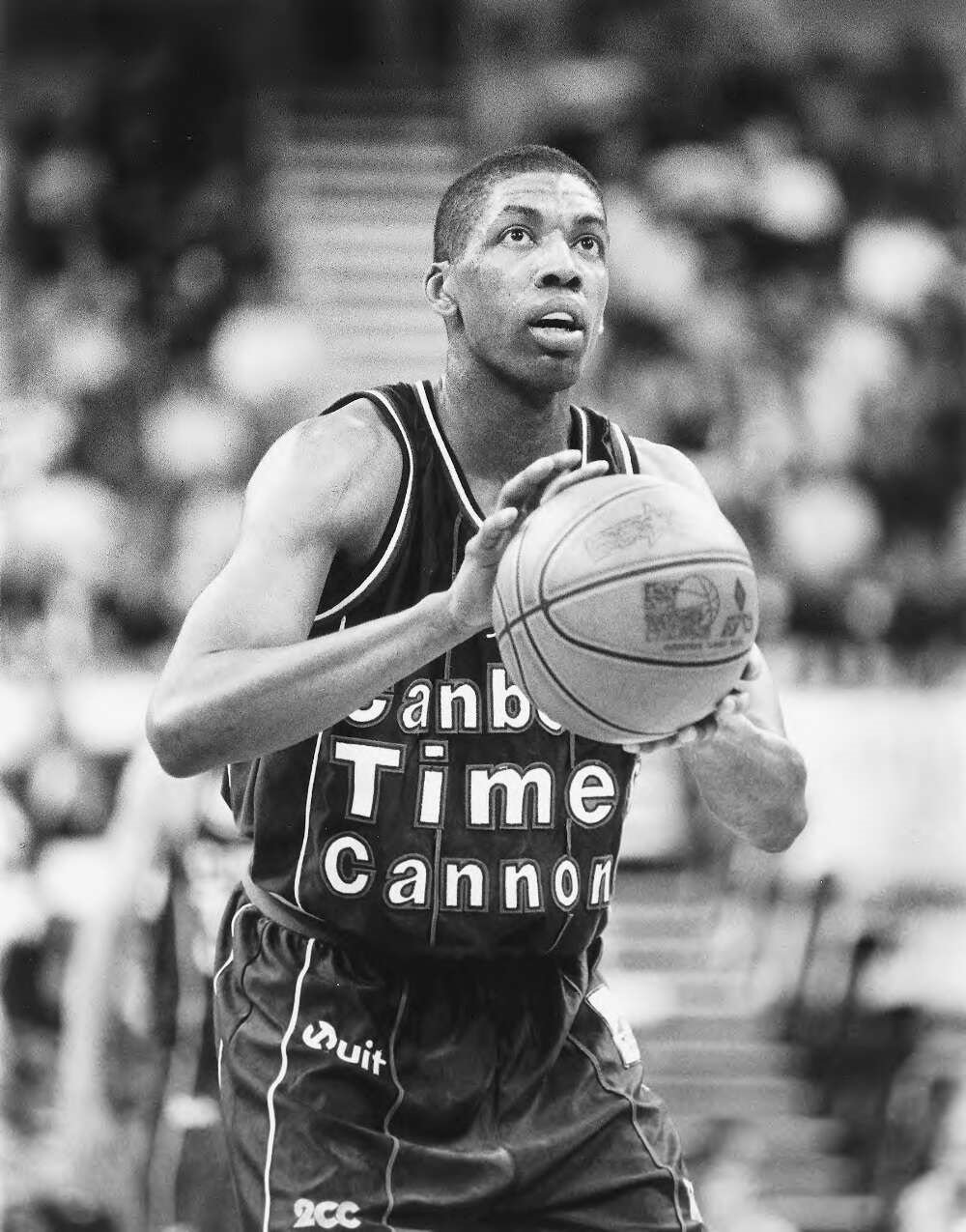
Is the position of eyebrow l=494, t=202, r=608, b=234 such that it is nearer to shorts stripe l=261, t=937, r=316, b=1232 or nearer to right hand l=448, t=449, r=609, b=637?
right hand l=448, t=449, r=609, b=637

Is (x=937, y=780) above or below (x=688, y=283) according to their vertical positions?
below

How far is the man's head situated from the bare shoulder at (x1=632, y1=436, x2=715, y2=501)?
29 centimetres

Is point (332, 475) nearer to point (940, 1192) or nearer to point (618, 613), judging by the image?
point (618, 613)

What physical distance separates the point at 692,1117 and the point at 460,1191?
14.8 feet

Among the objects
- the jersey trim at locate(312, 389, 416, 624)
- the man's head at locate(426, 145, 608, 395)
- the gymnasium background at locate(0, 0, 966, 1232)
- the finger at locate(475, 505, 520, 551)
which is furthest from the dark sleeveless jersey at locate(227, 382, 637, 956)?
the gymnasium background at locate(0, 0, 966, 1232)

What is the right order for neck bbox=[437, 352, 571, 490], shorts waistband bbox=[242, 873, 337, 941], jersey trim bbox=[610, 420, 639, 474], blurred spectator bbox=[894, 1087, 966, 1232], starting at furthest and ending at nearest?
1. blurred spectator bbox=[894, 1087, 966, 1232]
2. jersey trim bbox=[610, 420, 639, 474]
3. neck bbox=[437, 352, 571, 490]
4. shorts waistband bbox=[242, 873, 337, 941]

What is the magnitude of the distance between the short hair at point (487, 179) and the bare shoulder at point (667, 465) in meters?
0.42

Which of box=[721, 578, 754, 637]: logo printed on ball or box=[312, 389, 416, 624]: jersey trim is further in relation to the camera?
box=[312, 389, 416, 624]: jersey trim

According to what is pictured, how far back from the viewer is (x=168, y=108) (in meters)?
9.53

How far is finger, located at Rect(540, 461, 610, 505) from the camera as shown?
2.73 metres

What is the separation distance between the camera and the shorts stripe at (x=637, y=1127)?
3.12 meters

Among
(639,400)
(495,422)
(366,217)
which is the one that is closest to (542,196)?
(495,422)

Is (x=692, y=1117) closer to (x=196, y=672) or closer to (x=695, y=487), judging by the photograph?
(x=695, y=487)

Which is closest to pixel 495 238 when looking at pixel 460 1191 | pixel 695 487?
pixel 695 487
